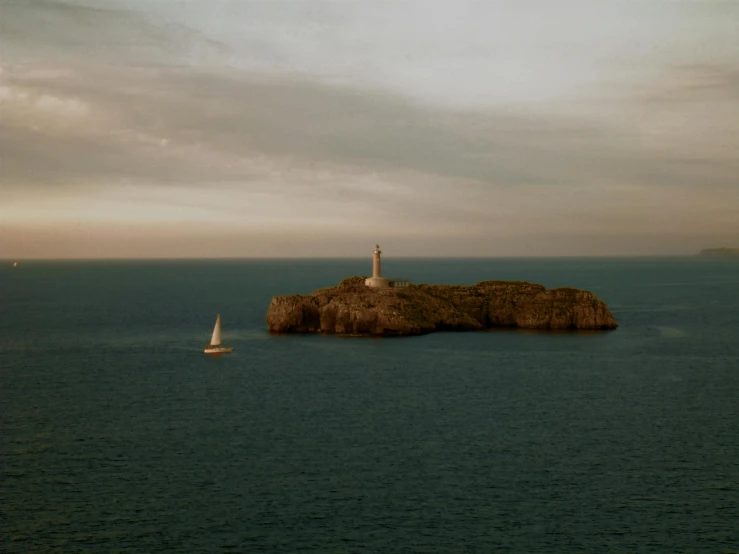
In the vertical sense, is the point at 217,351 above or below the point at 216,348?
below

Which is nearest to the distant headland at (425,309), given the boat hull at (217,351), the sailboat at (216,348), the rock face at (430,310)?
the rock face at (430,310)

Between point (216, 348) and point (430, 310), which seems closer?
point (216, 348)

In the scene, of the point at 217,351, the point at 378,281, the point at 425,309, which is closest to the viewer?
the point at 217,351

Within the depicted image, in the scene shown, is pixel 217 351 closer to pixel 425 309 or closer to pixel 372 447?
pixel 425 309

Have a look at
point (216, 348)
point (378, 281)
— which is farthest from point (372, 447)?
point (378, 281)

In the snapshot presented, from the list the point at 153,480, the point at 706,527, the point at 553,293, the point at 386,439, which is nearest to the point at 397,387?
the point at 386,439

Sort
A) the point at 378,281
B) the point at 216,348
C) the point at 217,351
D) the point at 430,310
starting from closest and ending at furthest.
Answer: the point at 217,351
the point at 216,348
the point at 430,310
the point at 378,281

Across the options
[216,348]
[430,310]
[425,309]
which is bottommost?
[216,348]

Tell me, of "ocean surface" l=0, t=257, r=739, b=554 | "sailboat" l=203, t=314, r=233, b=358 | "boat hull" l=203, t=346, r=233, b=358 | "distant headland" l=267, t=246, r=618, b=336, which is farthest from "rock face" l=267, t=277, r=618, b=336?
"boat hull" l=203, t=346, r=233, b=358
